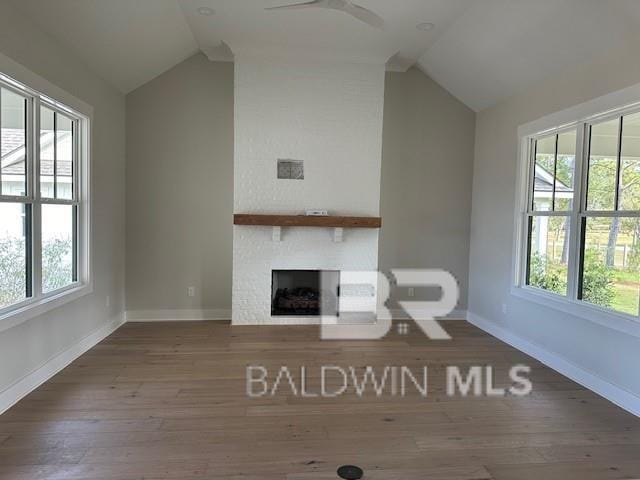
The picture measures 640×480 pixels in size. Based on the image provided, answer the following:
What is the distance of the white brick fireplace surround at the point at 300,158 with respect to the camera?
16.5 feet

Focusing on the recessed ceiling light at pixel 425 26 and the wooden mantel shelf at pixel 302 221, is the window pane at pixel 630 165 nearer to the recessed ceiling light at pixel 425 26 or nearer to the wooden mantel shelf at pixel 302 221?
the recessed ceiling light at pixel 425 26

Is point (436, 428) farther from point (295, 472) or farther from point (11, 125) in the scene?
point (11, 125)

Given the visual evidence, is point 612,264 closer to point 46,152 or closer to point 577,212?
point 577,212

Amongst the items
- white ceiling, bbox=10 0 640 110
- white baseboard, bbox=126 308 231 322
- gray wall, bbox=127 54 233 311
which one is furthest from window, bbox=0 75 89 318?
white baseboard, bbox=126 308 231 322

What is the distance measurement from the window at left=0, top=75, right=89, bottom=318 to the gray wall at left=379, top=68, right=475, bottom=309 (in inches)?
136

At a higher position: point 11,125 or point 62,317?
point 11,125

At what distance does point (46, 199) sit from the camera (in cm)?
339

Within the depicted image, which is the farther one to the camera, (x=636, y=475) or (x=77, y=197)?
(x=77, y=197)

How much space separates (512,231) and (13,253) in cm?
453

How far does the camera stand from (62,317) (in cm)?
364

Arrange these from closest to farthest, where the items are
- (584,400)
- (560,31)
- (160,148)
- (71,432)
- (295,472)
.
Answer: (295,472)
(71,432)
(584,400)
(560,31)
(160,148)

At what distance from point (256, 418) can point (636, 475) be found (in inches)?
84.3


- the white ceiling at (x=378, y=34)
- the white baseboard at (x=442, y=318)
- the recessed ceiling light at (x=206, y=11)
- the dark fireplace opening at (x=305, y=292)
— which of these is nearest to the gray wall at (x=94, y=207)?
the white ceiling at (x=378, y=34)

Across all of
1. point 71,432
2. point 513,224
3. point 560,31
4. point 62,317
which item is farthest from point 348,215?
point 71,432
